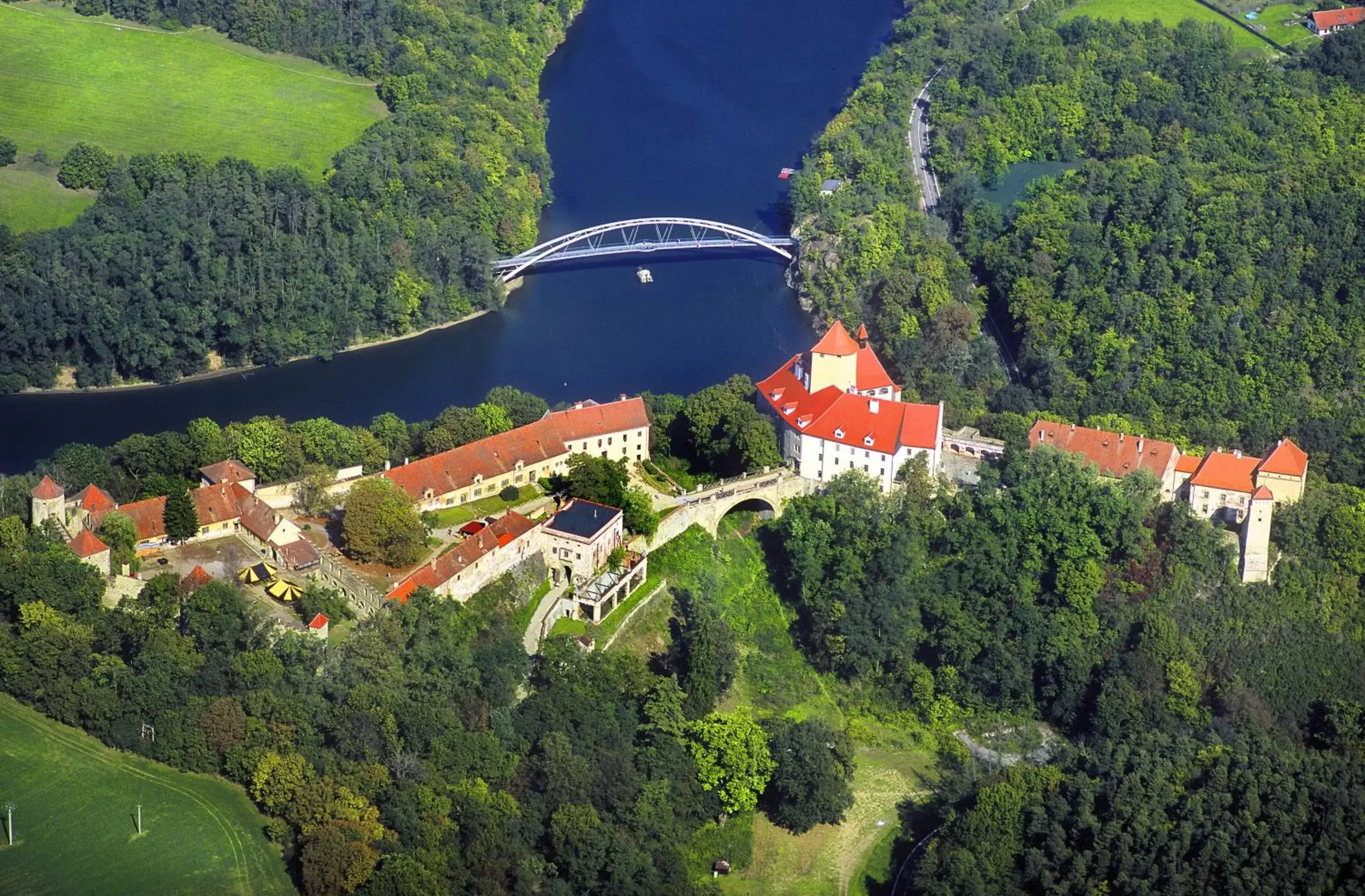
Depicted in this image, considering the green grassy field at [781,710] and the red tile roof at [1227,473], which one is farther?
the red tile roof at [1227,473]

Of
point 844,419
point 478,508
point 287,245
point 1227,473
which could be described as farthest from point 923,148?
point 478,508

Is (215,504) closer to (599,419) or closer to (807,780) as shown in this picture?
(599,419)

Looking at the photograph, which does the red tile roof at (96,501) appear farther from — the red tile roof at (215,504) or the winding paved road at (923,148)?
the winding paved road at (923,148)

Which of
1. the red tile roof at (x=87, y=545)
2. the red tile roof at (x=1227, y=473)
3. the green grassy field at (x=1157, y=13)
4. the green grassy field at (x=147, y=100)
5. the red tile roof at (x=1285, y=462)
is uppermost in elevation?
the green grassy field at (x=1157, y=13)

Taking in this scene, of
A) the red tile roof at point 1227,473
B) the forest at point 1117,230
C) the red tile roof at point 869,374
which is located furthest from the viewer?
the forest at point 1117,230

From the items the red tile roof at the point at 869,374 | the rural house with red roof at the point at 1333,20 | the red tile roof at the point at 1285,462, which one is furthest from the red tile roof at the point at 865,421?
the rural house with red roof at the point at 1333,20

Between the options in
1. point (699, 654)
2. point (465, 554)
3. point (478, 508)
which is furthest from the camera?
point (478, 508)

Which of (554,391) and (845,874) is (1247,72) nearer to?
(554,391)

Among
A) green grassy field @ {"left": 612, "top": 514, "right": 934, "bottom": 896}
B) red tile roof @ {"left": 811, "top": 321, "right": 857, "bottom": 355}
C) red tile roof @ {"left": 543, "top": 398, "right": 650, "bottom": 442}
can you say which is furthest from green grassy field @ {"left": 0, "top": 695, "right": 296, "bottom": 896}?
red tile roof @ {"left": 811, "top": 321, "right": 857, "bottom": 355}

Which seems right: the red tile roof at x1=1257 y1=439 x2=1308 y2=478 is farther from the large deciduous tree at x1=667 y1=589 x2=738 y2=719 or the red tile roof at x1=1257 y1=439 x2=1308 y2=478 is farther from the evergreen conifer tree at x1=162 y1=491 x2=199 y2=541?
the evergreen conifer tree at x1=162 y1=491 x2=199 y2=541
